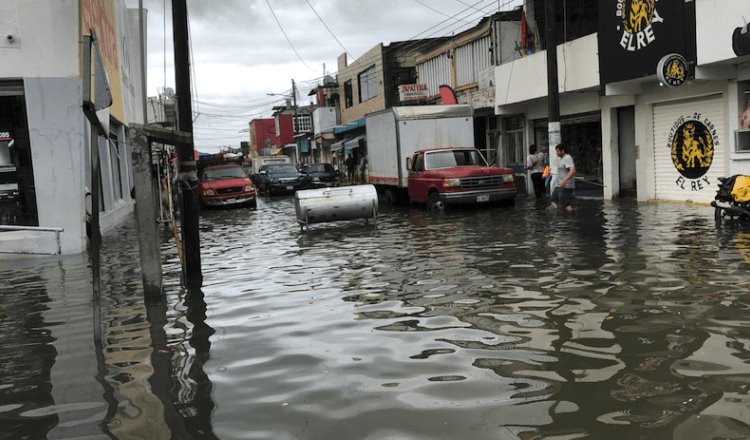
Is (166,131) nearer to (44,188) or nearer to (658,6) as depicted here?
(44,188)

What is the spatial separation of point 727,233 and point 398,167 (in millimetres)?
11420

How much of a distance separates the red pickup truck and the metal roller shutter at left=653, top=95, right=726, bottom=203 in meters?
3.92

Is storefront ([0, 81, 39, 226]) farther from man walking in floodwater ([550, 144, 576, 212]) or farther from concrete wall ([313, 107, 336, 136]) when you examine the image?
concrete wall ([313, 107, 336, 136])

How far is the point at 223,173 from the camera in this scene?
87.6 feet

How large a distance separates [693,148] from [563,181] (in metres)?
3.94

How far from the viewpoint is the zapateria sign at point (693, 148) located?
16.4 metres

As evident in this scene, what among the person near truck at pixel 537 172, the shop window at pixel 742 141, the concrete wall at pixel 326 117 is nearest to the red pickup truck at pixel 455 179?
the person near truck at pixel 537 172

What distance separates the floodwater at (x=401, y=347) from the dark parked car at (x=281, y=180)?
23.0m

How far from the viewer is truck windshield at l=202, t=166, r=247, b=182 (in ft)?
86.5

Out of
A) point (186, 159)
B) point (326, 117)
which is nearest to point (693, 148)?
point (186, 159)

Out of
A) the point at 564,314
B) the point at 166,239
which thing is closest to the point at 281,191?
the point at 166,239

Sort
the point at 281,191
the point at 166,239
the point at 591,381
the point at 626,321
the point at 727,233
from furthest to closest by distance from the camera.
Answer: the point at 281,191 → the point at 166,239 → the point at 727,233 → the point at 626,321 → the point at 591,381

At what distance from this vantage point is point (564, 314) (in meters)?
6.38

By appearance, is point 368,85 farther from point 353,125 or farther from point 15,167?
point 15,167
